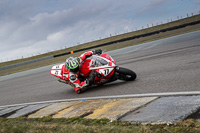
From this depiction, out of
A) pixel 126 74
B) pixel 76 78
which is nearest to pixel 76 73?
pixel 76 78

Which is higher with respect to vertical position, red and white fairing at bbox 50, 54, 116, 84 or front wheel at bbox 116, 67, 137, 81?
red and white fairing at bbox 50, 54, 116, 84

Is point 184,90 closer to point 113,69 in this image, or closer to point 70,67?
point 113,69

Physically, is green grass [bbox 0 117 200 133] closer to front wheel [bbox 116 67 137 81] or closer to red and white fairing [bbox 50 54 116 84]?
red and white fairing [bbox 50 54 116 84]

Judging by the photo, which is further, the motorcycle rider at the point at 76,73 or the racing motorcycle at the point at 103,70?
the racing motorcycle at the point at 103,70

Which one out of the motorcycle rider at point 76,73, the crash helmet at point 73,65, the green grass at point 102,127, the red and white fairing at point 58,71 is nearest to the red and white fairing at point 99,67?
the motorcycle rider at point 76,73

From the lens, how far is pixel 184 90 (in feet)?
18.6

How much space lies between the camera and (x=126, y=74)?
27.1 ft

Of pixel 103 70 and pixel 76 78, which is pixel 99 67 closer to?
pixel 103 70

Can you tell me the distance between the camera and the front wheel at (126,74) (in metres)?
8.15

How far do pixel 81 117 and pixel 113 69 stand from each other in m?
3.11

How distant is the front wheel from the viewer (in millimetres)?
8148

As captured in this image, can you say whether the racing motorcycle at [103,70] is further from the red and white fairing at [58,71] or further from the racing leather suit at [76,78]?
the red and white fairing at [58,71]

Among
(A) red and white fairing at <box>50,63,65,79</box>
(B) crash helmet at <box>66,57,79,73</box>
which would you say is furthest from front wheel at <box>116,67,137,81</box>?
(A) red and white fairing at <box>50,63,65,79</box>

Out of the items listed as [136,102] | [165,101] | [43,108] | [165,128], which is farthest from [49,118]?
[165,128]
